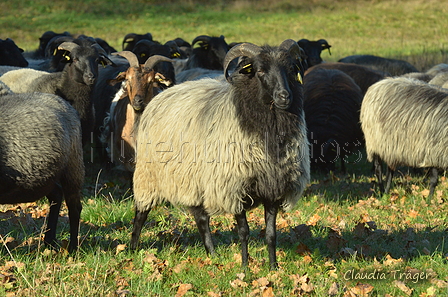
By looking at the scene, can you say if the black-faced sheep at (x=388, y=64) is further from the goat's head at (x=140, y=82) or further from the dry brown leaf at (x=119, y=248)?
the dry brown leaf at (x=119, y=248)

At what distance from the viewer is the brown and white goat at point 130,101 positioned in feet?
23.5

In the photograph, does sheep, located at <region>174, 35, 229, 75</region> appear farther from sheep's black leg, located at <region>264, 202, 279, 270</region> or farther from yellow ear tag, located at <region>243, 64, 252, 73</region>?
sheep's black leg, located at <region>264, 202, 279, 270</region>

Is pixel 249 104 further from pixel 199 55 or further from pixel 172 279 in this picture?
pixel 199 55

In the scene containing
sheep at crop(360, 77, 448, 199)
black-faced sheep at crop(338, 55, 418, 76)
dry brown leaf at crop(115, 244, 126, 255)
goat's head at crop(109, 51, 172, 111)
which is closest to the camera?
dry brown leaf at crop(115, 244, 126, 255)

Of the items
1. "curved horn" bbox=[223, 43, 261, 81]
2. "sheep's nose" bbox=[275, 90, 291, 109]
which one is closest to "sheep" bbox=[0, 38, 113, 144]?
"curved horn" bbox=[223, 43, 261, 81]

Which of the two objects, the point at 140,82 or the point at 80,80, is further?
the point at 80,80

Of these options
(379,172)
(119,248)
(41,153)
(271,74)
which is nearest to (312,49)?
(379,172)

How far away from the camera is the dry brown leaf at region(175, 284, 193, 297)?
14.3 ft

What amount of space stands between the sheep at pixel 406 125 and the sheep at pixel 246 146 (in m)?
3.30

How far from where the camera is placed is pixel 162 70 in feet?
29.8

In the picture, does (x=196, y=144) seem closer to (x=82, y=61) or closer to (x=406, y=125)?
(x=82, y=61)

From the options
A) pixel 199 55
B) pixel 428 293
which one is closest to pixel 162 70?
pixel 199 55

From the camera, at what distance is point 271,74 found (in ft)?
15.8

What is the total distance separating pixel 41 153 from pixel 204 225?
1693 mm
